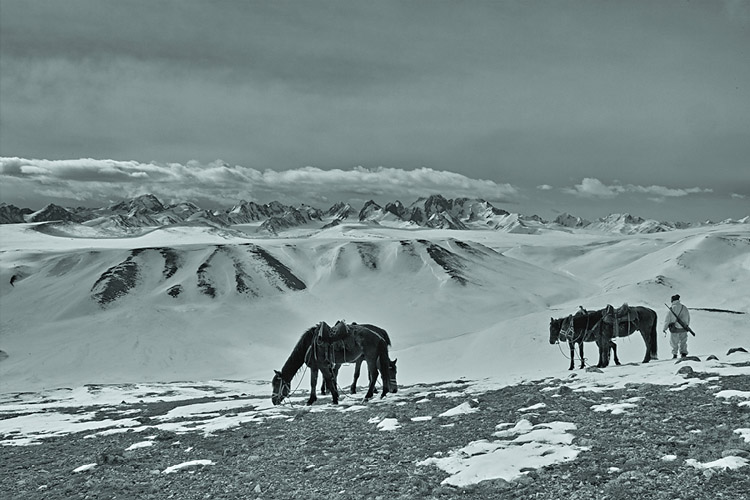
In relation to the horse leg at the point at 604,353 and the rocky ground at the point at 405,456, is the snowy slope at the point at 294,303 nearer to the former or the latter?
the horse leg at the point at 604,353

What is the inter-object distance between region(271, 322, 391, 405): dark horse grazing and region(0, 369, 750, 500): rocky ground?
7.89ft

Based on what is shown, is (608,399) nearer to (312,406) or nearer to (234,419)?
(312,406)

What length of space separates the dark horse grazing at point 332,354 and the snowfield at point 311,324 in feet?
2.70

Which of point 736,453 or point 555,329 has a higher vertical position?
point 736,453

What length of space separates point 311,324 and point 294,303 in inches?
543

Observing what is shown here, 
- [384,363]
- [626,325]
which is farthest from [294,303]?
[384,363]

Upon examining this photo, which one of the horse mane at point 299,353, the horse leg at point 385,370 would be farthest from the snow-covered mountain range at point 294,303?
the horse mane at point 299,353

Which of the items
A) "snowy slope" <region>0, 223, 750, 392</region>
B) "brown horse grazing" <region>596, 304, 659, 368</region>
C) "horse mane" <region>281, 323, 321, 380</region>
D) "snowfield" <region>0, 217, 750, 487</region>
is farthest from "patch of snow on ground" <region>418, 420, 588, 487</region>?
"snowy slope" <region>0, 223, 750, 392</region>

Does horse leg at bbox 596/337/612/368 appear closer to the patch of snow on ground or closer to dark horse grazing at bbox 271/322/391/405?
dark horse grazing at bbox 271/322/391/405

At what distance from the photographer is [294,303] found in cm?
10025

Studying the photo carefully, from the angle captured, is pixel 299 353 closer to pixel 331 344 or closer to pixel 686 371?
pixel 331 344

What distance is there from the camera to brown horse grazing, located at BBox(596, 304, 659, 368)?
21.4 metres

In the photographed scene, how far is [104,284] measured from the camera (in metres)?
96.8

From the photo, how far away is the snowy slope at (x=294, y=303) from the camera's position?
5488 cm
